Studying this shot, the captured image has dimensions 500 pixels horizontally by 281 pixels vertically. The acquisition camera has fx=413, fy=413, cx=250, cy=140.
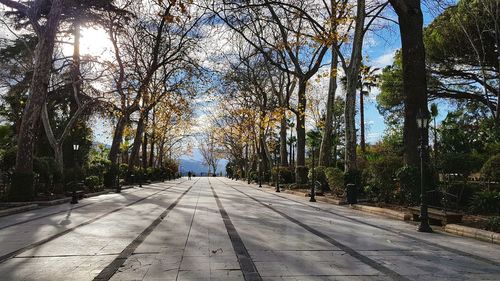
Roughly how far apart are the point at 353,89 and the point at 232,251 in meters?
14.3

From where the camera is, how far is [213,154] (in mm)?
96750

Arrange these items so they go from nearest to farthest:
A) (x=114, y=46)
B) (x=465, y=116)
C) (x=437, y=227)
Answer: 1. (x=437, y=227)
2. (x=114, y=46)
3. (x=465, y=116)

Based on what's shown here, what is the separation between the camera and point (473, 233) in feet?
30.2

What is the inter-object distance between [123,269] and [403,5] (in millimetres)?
13196

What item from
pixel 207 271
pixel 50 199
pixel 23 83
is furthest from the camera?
pixel 23 83

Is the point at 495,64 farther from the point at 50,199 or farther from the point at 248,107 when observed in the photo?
the point at 50,199

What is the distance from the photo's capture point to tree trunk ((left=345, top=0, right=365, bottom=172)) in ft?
60.3

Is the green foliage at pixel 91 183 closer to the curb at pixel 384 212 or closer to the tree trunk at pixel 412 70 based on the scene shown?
the curb at pixel 384 212

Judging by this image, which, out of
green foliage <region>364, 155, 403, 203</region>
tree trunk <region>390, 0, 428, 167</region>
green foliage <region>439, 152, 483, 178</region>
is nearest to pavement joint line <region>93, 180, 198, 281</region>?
green foliage <region>364, 155, 403, 203</region>

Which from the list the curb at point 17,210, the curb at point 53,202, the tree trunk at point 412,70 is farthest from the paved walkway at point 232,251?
the curb at point 53,202

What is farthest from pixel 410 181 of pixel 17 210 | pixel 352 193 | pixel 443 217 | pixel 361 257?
pixel 17 210

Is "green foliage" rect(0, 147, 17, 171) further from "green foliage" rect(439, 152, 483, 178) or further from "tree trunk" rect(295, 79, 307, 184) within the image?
"green foliage" rect(439, 152, 483, 178)

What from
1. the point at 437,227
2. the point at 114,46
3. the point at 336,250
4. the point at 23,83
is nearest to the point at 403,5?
the point at 437,227

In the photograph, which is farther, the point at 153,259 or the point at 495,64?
the point at 495,64
